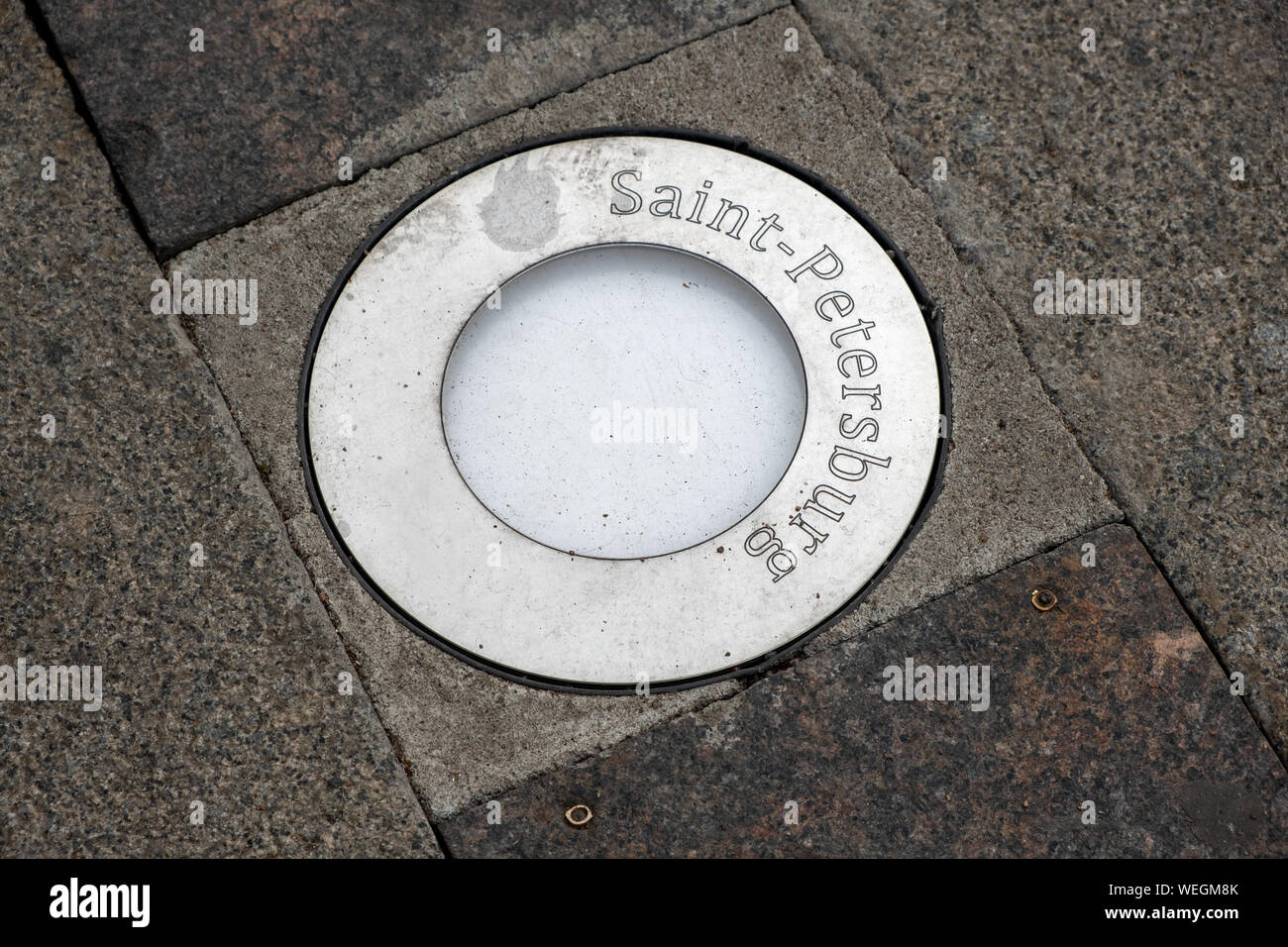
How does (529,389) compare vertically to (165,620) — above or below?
above

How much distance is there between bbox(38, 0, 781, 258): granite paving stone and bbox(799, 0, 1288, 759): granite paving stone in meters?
0.72

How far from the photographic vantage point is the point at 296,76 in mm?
2971

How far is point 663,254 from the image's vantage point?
114 inches

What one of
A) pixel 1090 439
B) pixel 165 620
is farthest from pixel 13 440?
pixel 1090 439

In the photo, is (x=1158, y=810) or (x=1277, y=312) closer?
(x=1158, y=810)

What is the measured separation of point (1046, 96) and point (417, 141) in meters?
1.79

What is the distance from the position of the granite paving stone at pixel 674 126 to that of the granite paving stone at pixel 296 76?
69 mm

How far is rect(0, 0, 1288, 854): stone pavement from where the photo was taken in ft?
8.80

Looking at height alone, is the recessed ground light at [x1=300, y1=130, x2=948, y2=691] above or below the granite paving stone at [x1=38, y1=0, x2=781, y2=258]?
below

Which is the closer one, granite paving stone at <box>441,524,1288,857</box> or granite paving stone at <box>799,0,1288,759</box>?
granite paving stone at <box>441,524,1288,857</box>

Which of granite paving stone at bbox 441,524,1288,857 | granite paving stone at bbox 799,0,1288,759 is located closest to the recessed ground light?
granite paving stone at bbox 441,524,1288,857

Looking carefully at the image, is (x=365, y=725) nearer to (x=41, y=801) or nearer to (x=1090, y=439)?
(x=41, y=801)

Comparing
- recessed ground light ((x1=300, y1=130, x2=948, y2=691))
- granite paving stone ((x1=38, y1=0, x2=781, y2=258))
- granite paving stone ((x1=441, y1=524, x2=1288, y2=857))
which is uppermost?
granite paving stone ((x1=38, y1=0, x2=781, y2=258))

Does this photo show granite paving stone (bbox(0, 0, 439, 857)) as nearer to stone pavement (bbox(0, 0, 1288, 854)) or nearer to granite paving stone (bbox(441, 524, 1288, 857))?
stone pavement (bbox(0, 0, 1288, 854))
